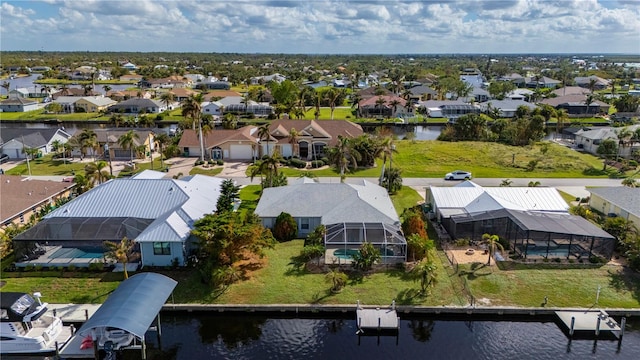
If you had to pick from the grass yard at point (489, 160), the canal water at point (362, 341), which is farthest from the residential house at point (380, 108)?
the canal water at point (362, 341)

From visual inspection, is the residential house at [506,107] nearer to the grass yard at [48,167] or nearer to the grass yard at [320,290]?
the grass yard at [320,290]

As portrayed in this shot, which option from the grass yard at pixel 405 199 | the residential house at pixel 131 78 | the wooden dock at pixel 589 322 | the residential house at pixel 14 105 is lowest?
the wooden dock at pixel 589 322

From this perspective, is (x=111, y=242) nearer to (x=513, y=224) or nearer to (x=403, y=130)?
(x=513, y=224)

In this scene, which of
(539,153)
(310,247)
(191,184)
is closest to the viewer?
(310,247)

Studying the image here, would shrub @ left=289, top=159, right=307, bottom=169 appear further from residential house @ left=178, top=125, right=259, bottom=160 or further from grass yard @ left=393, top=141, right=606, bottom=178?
grass yard @ left=393, top=141, right=606, bottom=178

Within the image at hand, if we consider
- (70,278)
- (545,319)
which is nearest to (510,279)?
(545,319)

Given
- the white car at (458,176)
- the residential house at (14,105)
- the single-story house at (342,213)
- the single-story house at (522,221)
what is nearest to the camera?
the single-story house at (342,213)
